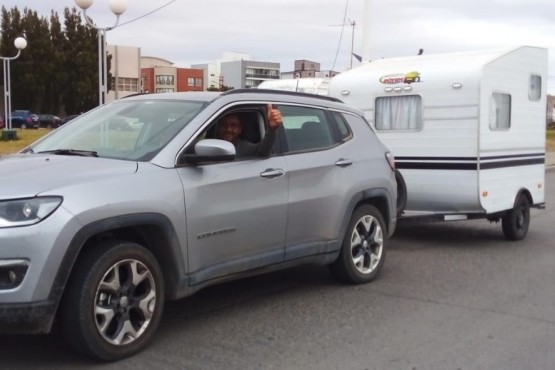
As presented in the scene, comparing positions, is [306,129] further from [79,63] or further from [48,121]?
[79,63]

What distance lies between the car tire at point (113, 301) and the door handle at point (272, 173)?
129 cm

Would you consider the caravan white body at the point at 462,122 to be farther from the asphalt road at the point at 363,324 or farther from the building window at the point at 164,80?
the building window at the point at 164,80

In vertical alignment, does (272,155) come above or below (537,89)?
below

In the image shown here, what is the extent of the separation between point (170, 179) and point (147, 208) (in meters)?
0.32

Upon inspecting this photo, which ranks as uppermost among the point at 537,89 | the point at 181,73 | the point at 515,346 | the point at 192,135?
the point at 181,73

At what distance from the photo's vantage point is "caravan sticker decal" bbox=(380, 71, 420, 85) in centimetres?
945

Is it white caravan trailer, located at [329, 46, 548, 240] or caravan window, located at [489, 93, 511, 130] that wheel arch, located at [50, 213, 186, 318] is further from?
caravan window, located at [489, 93, 511, 130]

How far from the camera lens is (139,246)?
15.8ft

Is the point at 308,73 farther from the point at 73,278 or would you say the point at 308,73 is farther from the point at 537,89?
the point at 73,278

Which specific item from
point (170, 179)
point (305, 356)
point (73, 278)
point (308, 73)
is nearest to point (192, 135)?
point (170, 179)

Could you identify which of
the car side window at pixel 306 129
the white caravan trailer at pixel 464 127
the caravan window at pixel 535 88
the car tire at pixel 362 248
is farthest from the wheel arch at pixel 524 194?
the car side window at pixel 306 129

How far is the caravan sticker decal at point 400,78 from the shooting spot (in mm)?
9445

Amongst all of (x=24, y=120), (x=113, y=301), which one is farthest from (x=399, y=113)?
(x=24, y=120)

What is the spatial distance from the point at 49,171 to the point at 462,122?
19.0 ft
